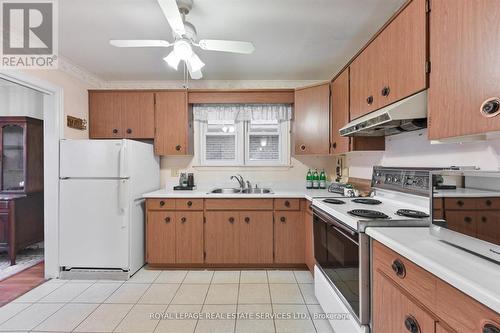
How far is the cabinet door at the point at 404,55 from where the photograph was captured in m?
1.24

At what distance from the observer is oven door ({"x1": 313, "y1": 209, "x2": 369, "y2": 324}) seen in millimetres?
→ 1296

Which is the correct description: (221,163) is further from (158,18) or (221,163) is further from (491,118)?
(491,118)

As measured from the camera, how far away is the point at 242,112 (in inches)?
122

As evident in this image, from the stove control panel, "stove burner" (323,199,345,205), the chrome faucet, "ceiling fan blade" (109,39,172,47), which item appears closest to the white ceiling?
"ceiling fan blade" (109,39,172,47)

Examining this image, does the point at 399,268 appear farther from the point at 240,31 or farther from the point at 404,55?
the point at 240,31

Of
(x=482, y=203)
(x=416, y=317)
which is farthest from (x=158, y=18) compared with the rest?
(x=416, y=317)

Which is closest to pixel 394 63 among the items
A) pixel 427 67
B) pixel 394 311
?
pixel 427 67

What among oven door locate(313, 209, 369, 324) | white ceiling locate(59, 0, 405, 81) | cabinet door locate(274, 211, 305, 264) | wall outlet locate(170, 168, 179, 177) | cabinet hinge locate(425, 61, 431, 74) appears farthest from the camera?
wall outlet locate(170, 168, 179, 177)

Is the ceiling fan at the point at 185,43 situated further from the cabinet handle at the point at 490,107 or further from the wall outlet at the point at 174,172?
the wall outlet at the point at 174,172

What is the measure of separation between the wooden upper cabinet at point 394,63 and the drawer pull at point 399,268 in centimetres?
92

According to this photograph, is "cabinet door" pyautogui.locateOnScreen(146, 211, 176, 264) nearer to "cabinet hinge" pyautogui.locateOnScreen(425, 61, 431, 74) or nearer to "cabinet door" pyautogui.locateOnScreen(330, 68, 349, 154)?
"cabinet door" pyautogui.locateOnScreen(330, 68, 349, 154)

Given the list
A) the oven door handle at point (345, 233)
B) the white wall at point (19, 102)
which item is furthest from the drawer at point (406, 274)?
Answer: the white wall at point (19, 102)

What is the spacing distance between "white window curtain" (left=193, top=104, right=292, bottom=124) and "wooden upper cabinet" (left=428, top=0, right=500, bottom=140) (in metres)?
1.98

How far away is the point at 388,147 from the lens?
2.09 meters
